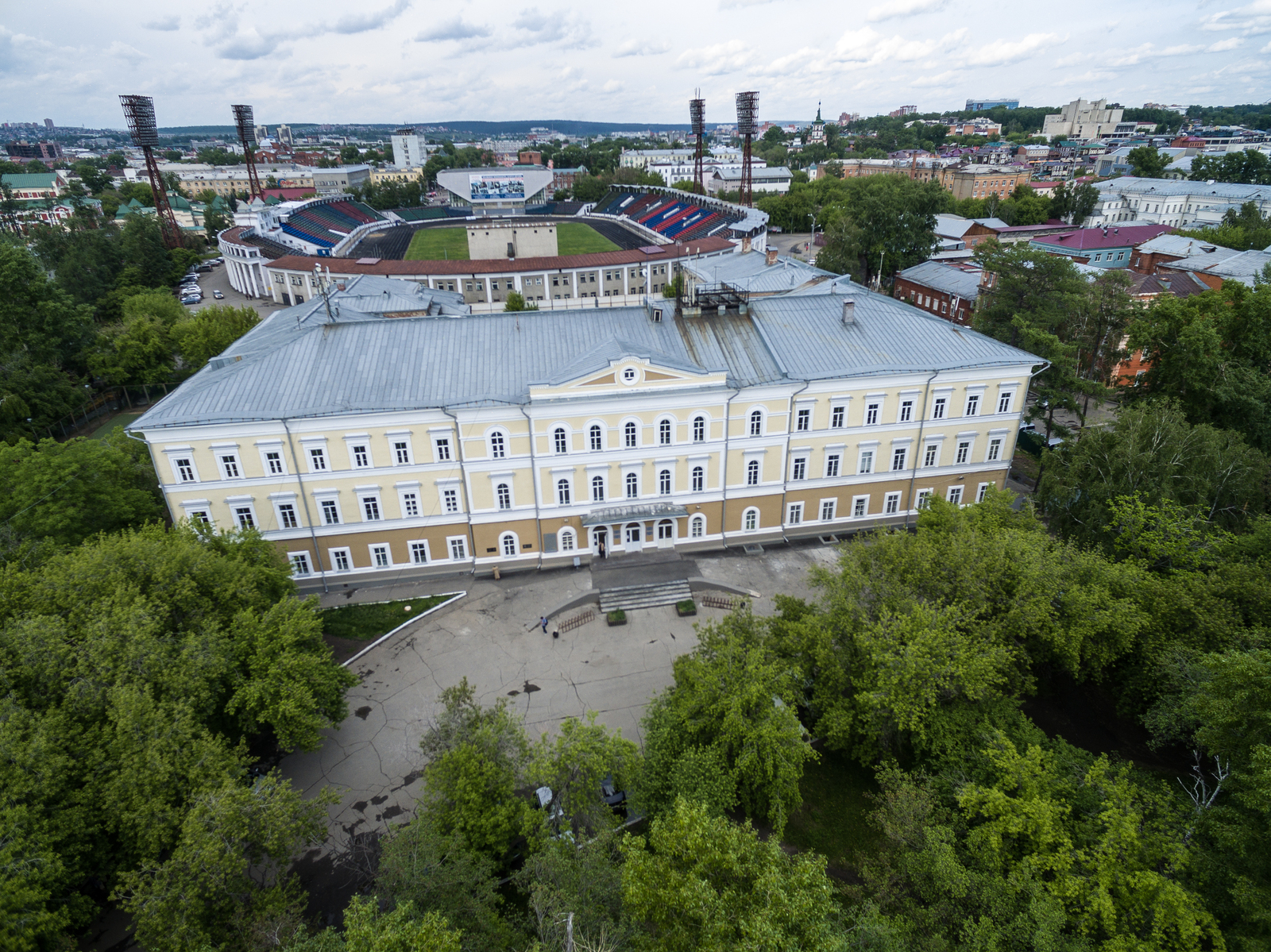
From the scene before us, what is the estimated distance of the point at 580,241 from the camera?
376ft

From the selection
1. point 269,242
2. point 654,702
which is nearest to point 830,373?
point 654,702

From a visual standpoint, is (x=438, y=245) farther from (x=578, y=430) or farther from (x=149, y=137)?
(x=578, y=430)

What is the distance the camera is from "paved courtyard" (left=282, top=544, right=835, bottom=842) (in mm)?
23953

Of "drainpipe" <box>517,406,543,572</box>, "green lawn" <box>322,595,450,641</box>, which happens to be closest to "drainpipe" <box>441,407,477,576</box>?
"green lawn" <box>322,595,450,641</box>

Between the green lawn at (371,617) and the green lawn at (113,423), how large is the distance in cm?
3200

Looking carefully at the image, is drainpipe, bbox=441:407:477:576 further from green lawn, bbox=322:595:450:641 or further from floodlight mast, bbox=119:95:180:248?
floodlight mast, bbox=119:95:180:248

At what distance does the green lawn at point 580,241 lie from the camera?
10694 centimetres

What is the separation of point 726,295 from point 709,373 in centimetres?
800

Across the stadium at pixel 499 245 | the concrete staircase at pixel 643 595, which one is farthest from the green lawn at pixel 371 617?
the stadium at pixel 499 245

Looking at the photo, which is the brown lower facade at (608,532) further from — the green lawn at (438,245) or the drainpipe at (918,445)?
the green lawn at (438,245)

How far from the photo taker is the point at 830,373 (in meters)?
33.6

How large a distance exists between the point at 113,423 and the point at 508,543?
4135 cm

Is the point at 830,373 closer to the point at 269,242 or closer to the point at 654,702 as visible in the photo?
the point at 654,702

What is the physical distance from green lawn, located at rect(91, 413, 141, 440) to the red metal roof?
30021mm
